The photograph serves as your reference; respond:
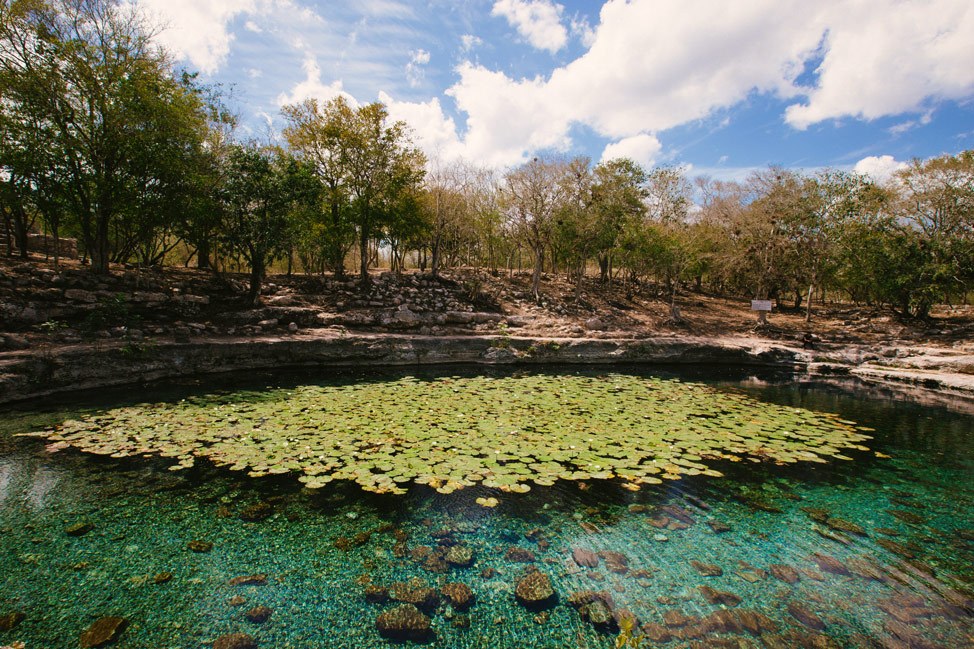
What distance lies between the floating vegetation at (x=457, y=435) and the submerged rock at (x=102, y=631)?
1762mm

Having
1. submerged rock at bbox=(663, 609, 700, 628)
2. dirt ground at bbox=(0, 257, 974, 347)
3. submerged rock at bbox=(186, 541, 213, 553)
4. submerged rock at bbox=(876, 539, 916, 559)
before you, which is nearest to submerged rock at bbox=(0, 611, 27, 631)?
submerged rock at bbox=(186, 541, 213, 553)

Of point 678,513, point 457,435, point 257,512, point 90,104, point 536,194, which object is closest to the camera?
point 257,512

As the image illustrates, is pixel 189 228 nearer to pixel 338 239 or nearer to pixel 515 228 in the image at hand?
pixel 338 239

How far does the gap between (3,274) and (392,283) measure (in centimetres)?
1216

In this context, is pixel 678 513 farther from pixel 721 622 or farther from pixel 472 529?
pixel 472 529

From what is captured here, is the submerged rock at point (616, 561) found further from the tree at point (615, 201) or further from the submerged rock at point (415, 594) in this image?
the tree at point (615, 201)

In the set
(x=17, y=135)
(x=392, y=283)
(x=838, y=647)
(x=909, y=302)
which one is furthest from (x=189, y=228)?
(x=909, y=302)

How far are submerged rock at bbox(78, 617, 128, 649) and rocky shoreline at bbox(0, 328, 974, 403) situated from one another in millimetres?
7551

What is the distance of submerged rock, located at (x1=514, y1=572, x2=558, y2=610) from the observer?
2775 mm

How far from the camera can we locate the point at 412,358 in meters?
12.5

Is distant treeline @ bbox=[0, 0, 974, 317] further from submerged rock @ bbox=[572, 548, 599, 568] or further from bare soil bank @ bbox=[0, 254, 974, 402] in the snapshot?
submerged rock @ bbox=[572, 548, 599, 568]

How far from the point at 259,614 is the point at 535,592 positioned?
196cm

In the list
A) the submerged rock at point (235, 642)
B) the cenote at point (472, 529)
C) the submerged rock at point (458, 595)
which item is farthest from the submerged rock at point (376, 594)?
the submerged rock at point (235, 642)

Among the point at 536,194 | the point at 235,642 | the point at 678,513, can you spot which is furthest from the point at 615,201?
the point at 235,642
